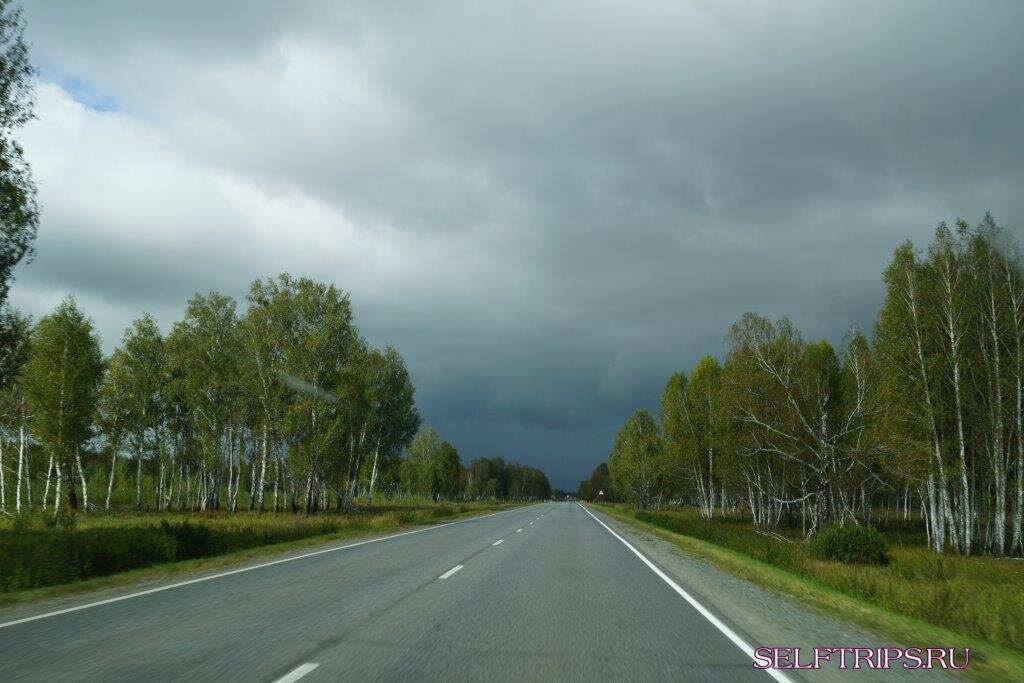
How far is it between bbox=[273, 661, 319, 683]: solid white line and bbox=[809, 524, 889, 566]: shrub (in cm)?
1962

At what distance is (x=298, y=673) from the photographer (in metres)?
→ 5.51

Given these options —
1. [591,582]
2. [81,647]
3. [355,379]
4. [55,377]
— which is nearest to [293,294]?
[355,379]

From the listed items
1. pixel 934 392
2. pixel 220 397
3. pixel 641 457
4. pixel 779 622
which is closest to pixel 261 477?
pixel 220 397

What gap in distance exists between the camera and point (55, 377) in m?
34.5

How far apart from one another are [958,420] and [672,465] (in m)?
32.7

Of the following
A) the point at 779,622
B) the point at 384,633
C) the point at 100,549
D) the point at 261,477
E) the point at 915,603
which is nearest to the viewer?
the point at 384,633

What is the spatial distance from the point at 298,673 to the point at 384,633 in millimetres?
1871

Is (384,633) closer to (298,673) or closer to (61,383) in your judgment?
(298,673)

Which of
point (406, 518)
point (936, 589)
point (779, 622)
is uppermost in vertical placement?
point (779, 622)

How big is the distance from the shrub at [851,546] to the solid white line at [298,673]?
19619 mm

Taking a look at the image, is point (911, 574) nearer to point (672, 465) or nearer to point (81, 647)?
point (81, 647)

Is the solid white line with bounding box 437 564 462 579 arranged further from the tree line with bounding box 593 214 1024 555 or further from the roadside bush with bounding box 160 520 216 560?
the tree line with bounding box 593 214 1024 555

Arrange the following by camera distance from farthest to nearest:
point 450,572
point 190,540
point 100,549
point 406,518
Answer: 1. point 406,518
2. point 190,540
3. point 100,549
4. point 450,572

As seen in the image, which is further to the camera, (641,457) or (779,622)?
(641,457)
